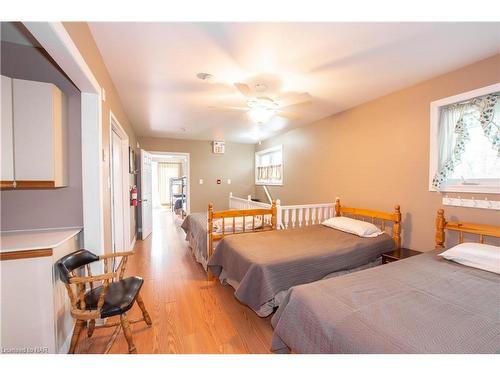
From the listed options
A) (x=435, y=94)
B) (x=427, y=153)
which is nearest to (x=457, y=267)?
(x=427, y=153)

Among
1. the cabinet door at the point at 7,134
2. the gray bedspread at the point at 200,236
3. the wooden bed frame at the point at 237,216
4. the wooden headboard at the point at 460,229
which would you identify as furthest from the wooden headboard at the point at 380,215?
the cabinet door at the point at 7,134

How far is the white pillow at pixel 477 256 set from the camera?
5.31ft

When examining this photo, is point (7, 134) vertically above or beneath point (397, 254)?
above

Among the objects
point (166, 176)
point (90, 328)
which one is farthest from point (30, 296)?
point (166, 176)

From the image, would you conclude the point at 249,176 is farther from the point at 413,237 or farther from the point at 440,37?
the point at 440,37

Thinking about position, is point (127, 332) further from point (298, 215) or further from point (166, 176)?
point (166, 176)

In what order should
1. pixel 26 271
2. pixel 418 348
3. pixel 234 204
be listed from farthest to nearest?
1. pixel 234 204
2. pixel 26 271
3. pixel 418 348

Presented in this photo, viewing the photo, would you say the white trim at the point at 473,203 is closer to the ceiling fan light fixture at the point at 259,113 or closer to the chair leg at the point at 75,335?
the ceiling fan light fixture at the point at 259,113

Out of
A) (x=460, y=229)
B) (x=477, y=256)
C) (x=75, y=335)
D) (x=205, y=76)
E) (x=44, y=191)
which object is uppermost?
(x=205, y=76)

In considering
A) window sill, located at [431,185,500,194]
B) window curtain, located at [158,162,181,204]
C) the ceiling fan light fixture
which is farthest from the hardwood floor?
window curtain, located at [158,162,181,204]

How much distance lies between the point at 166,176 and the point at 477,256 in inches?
427

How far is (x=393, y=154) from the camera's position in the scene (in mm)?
2729
